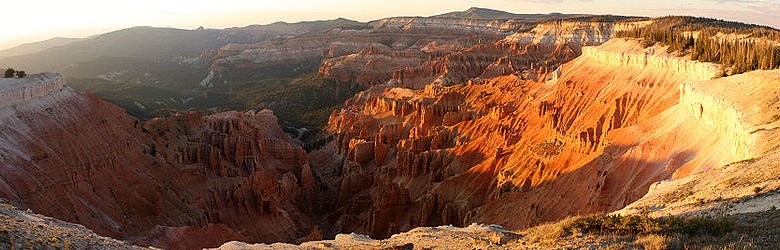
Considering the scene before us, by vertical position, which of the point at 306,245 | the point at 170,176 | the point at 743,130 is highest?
the point at 743,130

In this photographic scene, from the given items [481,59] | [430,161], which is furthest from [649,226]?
[481,59]

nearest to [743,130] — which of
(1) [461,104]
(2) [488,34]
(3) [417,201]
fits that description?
(3) [417,201]

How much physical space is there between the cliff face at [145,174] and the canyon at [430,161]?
0.39ft

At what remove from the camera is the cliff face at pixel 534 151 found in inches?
1006

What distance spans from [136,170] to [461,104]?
111 ft

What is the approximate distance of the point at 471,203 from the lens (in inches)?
1372

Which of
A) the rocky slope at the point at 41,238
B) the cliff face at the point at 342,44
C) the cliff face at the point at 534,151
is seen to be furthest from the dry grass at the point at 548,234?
the cliff face at the point at 342,44

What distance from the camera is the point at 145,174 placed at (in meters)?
34.1

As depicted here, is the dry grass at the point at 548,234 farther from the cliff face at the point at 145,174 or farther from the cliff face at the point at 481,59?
the cliff face at the point at 481,59

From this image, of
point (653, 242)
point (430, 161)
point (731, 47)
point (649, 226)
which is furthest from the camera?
point (430, 161)

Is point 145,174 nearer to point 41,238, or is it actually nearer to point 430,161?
point 430,161

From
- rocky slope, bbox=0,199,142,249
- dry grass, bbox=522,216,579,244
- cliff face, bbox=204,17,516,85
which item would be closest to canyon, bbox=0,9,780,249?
dry grass, bbox=522,216,579,244

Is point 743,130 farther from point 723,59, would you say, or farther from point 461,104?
point 461,104

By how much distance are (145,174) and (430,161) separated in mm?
19686
